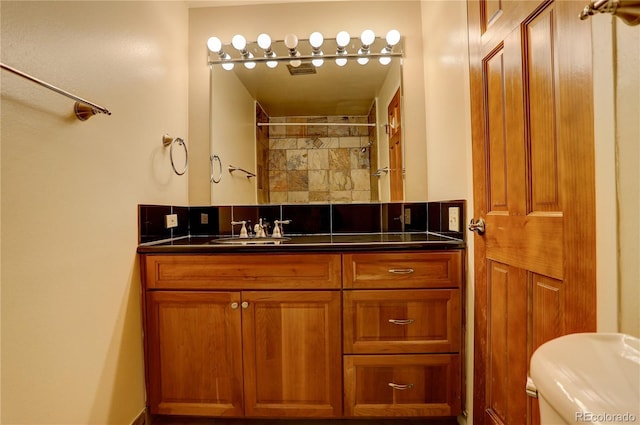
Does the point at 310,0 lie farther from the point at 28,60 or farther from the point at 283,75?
the point at 28,60

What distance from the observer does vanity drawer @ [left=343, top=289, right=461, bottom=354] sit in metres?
1.31

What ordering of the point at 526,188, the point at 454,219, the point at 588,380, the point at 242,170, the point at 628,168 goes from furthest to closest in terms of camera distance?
the point at 242,170
the point at 454,219
the point at 526,188
the point at 628,168
the point at 588,380

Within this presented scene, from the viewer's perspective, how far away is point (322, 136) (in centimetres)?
188

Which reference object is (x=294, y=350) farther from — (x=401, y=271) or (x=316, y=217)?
(x=316, y=217)

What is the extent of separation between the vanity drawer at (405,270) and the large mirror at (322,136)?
2.03 ft

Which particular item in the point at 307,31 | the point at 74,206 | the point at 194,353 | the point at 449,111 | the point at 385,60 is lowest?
the point at 194,353

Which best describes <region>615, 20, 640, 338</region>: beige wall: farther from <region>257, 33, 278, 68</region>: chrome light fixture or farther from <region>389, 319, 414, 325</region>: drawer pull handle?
<region>257, 33, 278, 68</region>: chrome light fixture

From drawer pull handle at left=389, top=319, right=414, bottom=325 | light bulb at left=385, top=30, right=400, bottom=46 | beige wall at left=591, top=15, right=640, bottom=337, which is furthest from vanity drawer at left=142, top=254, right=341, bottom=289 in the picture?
light bulb at left=385, top=30, right=400, bottom=46

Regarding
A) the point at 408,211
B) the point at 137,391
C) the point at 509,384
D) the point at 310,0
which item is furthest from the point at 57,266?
the point at 310,0

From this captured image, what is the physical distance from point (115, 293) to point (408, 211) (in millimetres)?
1577

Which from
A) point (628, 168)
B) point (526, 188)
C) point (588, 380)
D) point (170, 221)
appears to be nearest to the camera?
point (588, 380)

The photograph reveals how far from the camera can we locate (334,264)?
4.37 ft

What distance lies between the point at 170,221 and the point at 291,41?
1.30 meters

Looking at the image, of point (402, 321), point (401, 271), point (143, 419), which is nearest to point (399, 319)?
point (402, 321)
